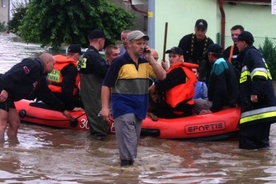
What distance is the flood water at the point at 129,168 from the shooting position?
7.79 m

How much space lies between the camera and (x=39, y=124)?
12.1 metres

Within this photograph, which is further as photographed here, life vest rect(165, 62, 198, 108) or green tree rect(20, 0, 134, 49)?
green tree rect(20, 0, 134, 49)

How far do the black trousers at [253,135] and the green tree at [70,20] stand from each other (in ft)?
65.1

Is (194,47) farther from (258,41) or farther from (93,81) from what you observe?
(258,41)

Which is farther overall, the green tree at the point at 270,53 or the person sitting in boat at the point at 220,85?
the green tree at the point at 270,53

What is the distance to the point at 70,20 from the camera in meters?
29.7

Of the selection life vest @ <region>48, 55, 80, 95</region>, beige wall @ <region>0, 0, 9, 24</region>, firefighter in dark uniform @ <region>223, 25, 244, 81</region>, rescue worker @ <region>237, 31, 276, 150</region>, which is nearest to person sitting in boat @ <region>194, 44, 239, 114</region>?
firefighter in dark uniform @ <region>223, 25, 244, 81</region>

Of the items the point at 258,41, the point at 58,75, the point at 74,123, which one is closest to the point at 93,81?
the point at 58,75

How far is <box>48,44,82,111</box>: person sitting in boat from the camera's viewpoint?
11.4 metres

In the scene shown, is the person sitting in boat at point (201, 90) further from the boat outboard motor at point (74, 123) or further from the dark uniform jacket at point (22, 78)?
the dark uniform jacket at point (22, 78)

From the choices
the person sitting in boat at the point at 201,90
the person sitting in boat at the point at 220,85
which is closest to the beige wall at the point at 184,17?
the person sitting in boat at the point at 201,90

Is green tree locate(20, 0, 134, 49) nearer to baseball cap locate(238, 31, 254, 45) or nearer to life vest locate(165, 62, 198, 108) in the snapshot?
life vest locate(165, 62, 198, 108)

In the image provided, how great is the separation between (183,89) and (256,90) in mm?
1490

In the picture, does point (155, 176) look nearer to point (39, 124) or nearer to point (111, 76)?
point (111, 76)
